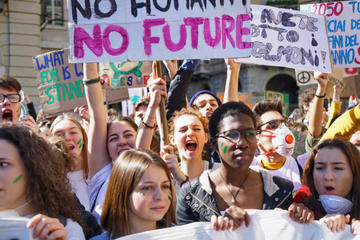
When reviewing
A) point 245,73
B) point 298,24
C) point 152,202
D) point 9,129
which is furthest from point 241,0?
point 245,73

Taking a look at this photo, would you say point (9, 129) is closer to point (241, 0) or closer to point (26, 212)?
point (26, 212)

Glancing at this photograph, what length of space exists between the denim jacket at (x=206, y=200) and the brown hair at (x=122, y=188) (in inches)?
7.8

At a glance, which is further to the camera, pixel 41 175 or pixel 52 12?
pixel 52 12

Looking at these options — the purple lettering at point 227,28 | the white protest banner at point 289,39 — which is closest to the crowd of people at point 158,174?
the purple lettering at point 227,28

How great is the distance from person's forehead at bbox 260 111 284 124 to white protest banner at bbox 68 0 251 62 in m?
1.09

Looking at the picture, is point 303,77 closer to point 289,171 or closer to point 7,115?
point 289,171

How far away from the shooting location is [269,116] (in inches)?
178

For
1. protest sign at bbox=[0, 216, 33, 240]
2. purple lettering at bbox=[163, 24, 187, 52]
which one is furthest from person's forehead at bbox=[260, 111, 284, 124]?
protest sign at bbox=[0, 216, 33, 240]

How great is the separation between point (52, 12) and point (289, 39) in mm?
14092

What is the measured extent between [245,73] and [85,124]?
23.9 m

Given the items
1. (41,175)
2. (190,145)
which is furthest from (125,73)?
(41,175)

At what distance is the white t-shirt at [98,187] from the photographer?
3268mm

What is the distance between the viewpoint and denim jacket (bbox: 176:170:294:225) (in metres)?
2.78

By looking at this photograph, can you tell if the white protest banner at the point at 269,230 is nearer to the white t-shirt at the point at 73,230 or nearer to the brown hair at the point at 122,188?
the brown hair at the point at 122,188
